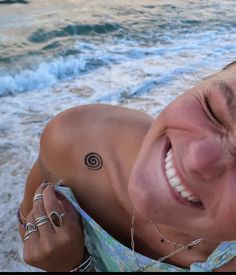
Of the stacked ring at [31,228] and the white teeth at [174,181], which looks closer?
the white teeth at [174,181]

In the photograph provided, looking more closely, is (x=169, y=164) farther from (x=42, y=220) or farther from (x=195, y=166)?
(x=42, y=220)

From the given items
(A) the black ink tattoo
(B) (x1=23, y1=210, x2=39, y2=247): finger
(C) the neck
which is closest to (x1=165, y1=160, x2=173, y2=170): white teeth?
(C) the neck

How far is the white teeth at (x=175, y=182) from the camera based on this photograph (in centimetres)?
152

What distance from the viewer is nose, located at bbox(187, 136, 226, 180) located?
1.44 meters

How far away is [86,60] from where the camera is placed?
600 centimetres

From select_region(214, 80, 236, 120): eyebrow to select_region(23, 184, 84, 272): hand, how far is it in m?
0.82

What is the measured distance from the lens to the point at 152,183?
1.58m

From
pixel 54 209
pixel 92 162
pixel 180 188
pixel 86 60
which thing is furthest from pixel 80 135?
pixel 86 60

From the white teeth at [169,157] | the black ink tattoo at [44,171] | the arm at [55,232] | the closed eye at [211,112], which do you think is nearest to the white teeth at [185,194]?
the white teeth at [169,157]

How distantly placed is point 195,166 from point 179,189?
125mm

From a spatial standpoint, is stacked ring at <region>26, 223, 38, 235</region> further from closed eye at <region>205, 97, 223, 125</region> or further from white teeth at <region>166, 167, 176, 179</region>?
closed eye at <region>205, 97, 223, 125</region>

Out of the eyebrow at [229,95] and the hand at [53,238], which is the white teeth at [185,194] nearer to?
the eyebrow at [229,95]

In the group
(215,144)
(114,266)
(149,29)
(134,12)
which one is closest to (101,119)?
(114,266)

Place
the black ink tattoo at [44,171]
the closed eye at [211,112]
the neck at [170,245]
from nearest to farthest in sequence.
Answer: the closed eye at [211,112] < the neck at [170,245] < the black ink tattoo at [44,171]
